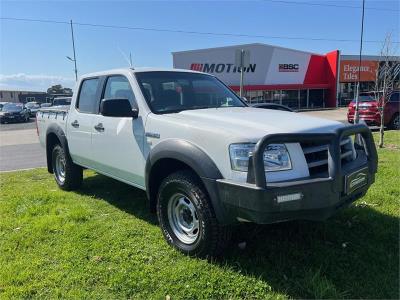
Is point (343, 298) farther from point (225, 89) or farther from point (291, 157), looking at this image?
point (225, 89)

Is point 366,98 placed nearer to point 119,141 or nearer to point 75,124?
point 75,124

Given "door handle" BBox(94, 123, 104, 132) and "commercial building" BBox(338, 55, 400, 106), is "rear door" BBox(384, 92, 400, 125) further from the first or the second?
"commercial building" BBox(338, 55, 400, 106)

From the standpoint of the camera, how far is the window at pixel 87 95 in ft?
18.1

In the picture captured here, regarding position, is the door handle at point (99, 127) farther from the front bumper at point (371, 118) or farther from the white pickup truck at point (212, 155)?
the front bumper at point (371, 118)

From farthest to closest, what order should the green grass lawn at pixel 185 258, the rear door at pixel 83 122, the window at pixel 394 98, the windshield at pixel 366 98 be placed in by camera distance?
the windshield at pixel 366 98, the window at pixel 394 98, the rear door at pixel 83 122, the green grass lawn at pixel 185 258

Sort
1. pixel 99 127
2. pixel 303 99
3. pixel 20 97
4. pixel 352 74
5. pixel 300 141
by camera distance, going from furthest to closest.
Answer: pixel 20 97, pixel 352 74, pixel 303 99, pixel 99 127, pixel 300 141

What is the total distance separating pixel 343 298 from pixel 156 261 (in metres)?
1.67

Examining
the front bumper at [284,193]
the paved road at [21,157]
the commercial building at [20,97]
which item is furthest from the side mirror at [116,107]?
the commercial building at [20,97]

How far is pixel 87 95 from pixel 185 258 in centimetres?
314

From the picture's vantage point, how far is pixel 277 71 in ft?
121

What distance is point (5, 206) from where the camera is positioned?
5.57 m

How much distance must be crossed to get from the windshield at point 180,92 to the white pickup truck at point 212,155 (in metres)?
0.01

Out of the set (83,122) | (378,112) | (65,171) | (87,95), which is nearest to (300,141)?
(83,122)

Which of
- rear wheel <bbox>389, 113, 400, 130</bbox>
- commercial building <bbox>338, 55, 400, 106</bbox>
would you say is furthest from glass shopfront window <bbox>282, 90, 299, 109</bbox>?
rear wheel <bbox>389, 113, 400, 130</bbox>
